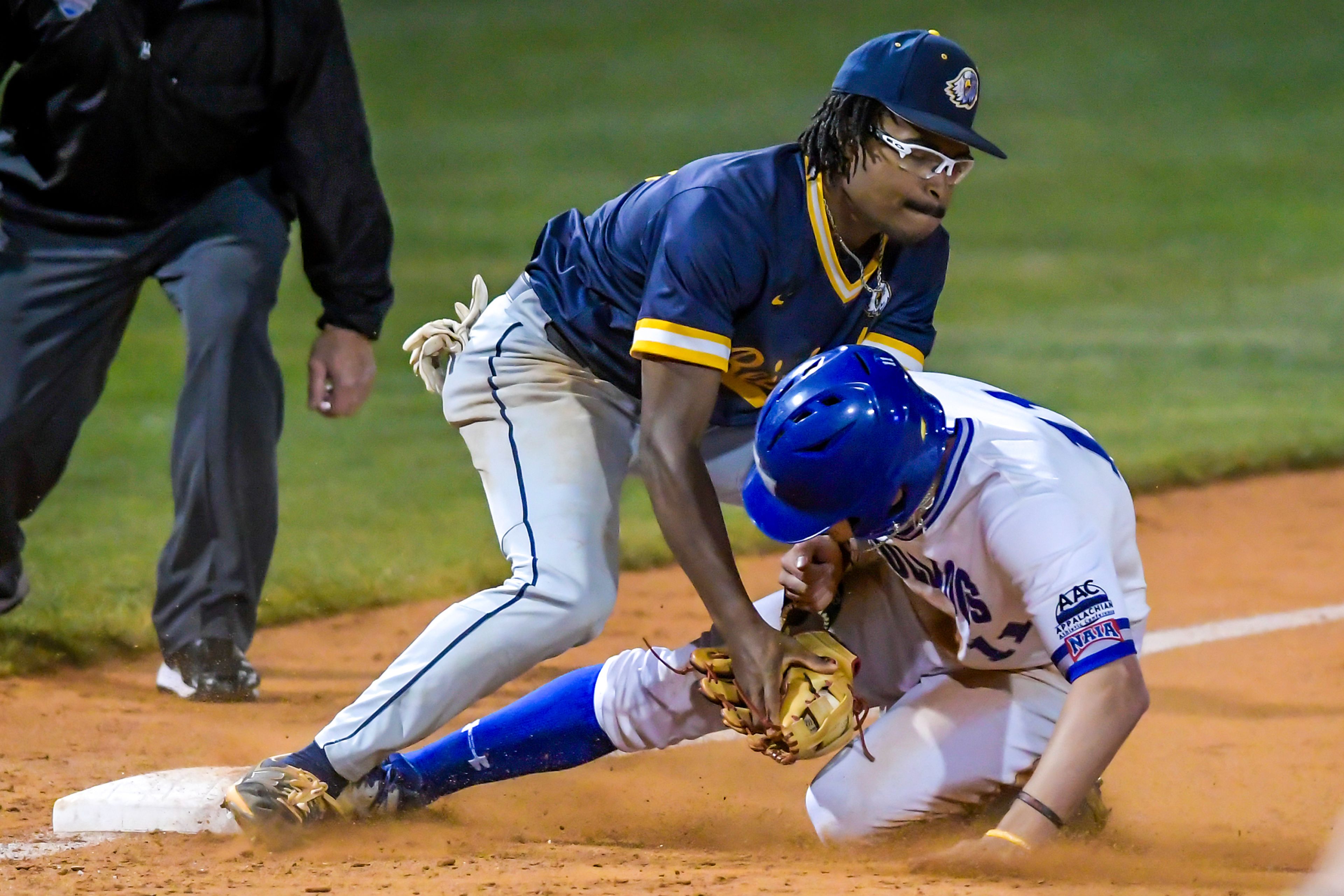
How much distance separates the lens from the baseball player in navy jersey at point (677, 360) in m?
3.47

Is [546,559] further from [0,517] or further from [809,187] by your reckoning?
[0,517]

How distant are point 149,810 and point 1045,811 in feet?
6.17

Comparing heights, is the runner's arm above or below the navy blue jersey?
below

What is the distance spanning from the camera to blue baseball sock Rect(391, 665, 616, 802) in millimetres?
3801

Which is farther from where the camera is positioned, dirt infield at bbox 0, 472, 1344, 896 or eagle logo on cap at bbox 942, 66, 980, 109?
eagle logo on cap at bbox 942, 66, 980, 109

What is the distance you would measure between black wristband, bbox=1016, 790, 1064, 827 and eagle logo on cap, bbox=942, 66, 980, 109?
140 centimetres

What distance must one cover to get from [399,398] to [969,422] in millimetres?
6092

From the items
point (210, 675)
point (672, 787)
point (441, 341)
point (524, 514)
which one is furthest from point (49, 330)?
point (672, 787)

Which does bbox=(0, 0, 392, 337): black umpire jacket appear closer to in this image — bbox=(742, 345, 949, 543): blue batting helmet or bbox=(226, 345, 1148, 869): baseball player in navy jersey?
bbox=(226, 345, 1148, 869): baseball player in navy jersey

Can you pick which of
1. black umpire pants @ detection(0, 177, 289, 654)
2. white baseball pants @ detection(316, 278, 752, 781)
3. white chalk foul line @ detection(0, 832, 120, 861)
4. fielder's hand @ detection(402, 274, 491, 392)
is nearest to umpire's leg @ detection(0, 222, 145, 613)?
black umpire pants @ detection(0, 177, 289, 654)

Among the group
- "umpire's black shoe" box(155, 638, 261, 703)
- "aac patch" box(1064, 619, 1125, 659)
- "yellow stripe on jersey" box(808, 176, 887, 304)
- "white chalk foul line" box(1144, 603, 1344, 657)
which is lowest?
"white chalk foul line" box(1144, 603, 1344, 657)

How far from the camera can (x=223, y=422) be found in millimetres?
4777

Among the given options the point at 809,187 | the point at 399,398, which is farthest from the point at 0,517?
the point at 399,398

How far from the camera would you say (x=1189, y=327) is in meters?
10.4
